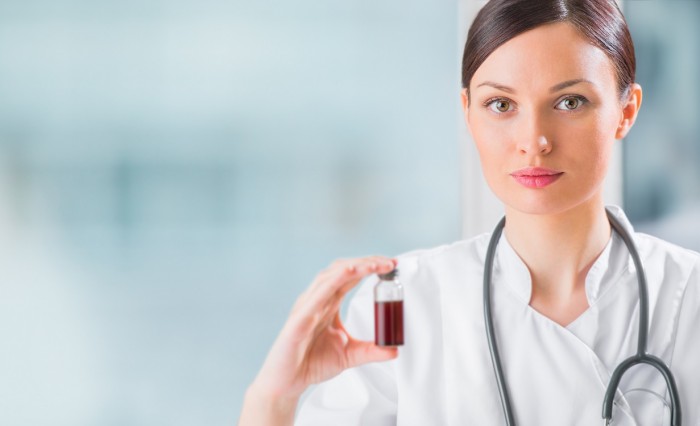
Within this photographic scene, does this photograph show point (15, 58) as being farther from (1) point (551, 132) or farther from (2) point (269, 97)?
(1) point (551, 132)

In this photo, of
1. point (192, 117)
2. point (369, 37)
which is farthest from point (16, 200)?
point (369, 37)

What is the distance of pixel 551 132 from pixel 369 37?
0.91m

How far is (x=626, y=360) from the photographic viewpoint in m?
1.20

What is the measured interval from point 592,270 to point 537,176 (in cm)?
22

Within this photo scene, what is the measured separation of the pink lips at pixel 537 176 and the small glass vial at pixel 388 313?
274 millimetres

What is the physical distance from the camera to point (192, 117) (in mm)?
2006

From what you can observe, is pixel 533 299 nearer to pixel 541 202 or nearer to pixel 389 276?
pixel 541 202

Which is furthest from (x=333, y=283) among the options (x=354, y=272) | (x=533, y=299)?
(x=533, y=299)

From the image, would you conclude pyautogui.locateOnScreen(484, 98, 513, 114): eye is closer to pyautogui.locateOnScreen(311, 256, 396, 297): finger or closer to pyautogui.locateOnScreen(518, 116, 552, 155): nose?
pyautogui.locateOnScreen(518, 116, 552, 155): nose

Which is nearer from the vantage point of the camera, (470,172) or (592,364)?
(592,364)

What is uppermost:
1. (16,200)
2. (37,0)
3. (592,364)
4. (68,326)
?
(37,0)

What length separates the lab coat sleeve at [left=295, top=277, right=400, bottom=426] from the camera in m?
1.31

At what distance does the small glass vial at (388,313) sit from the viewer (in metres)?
1.18

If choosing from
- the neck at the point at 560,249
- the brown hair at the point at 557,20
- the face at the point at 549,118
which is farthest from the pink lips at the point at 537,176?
the brown hair at the point at 557,20
